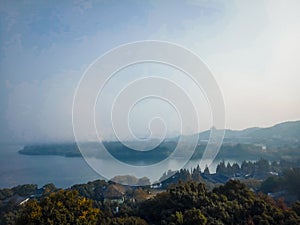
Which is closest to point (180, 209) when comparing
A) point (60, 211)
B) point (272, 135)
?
point (60, 211)

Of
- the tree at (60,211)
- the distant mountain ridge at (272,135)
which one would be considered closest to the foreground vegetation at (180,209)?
the tree at (60,211)

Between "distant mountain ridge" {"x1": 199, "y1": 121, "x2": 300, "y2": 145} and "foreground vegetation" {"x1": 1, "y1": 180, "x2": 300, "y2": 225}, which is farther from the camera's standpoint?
"distant mountain ridge" {"x1": 199, "y1": 121, "x2": 300, "y2": 145}

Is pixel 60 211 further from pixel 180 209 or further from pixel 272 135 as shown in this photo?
pixel 272 135

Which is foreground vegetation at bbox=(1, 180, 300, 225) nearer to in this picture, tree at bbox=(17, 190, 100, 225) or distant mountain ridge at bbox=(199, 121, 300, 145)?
tree at bbox=(17, 190, 100, 225)

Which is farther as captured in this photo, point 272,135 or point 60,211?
point 272,135

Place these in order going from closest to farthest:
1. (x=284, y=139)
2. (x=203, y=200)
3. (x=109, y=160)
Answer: (x=203, y=200), (x=109, y=160), (x=284, y=139)

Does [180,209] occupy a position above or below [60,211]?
below

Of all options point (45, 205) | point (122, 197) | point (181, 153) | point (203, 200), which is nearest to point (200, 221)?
point (203, 200)

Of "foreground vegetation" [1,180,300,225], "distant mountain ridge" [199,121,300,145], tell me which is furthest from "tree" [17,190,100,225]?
"distant mountain ridge" [199,121,300,145]

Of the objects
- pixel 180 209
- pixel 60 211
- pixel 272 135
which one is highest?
pixel 272 135

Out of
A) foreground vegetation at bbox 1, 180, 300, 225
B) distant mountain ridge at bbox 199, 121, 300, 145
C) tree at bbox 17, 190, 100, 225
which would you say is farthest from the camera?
distant mountain ridge at bbox 199, 121, 300, 145

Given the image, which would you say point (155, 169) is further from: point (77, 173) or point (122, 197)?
point (77, 173)
